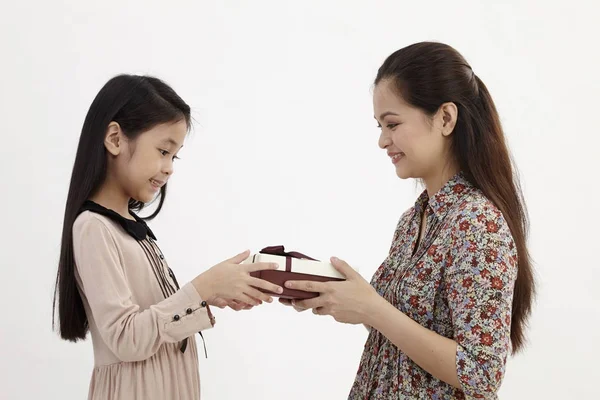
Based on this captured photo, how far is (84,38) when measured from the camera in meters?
3.03

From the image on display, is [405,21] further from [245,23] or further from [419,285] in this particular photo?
[419,285]

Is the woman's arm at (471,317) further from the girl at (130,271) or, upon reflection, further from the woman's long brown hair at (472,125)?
the girl at (130,271)

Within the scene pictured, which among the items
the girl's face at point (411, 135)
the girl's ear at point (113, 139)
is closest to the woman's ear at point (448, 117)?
the girl's face at point (411, 135)

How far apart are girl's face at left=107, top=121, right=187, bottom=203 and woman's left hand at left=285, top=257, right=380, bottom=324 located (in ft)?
1.49

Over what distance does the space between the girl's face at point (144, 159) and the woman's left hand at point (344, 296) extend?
17.9 inches

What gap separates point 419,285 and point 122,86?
0.89 meters

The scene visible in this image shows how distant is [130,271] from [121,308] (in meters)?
0.16

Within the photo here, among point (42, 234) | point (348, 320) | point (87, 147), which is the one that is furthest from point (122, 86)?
point (42, 234)

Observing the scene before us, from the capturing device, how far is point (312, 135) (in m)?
3.29

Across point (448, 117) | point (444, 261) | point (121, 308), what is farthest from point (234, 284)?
point (448, 117)

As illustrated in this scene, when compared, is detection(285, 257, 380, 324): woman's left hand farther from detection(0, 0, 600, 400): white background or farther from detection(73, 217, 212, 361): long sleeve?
detection(0, 0, 600, 400): white background

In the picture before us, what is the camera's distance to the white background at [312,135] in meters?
3.06

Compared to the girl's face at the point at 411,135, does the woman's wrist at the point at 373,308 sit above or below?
below

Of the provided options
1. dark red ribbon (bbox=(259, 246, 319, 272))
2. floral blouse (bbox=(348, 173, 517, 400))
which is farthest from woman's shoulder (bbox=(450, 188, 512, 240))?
dark red ribbon (bbox=(259, 246, 319, 272))
